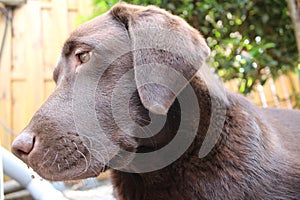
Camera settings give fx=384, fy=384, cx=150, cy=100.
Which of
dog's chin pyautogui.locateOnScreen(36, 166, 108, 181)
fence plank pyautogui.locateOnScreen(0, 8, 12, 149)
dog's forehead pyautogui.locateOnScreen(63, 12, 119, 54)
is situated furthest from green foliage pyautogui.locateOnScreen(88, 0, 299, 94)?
dog's chin pyautogui.locateOnScreen(36, 166, 108, 181)

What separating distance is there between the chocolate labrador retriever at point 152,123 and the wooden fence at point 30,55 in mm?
1981

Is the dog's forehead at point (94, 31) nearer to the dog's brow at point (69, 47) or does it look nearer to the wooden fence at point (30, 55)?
the dog's brow at point (69, 47)

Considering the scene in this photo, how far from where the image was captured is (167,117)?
4.90 feet

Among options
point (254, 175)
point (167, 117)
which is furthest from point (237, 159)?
point (167, 117)

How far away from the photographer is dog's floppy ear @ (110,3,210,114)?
1324 millimetres

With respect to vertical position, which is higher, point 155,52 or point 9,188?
point 155,52

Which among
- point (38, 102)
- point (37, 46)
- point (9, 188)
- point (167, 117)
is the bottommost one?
point (9, 188)

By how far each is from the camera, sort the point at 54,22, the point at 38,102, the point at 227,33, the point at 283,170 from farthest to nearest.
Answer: the point at 54,22 < the point at 38,102 < the point at 227,33 < the point at 283,170

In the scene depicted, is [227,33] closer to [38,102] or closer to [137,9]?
[137,9]

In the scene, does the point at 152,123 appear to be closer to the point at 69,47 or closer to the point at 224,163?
the point at 224,163

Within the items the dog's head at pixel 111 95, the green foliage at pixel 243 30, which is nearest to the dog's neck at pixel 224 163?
the dog's head at pixel 111 95

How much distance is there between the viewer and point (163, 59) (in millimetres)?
1347

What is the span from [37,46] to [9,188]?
1.45 meters

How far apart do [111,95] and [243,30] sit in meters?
1.54
